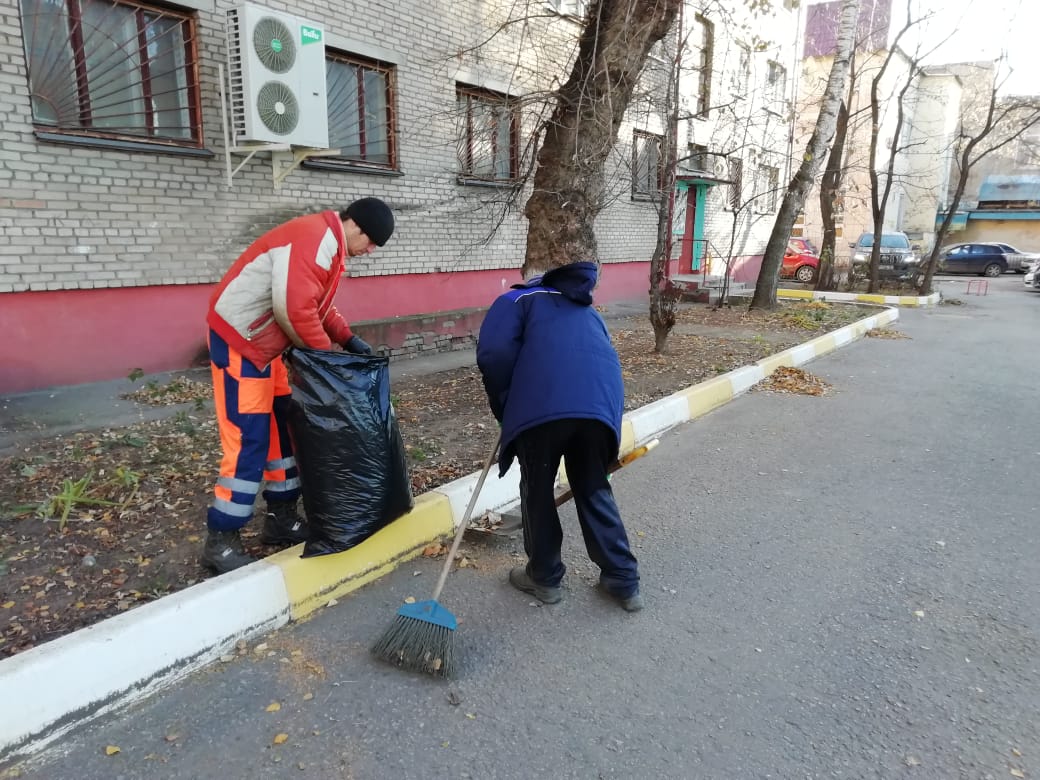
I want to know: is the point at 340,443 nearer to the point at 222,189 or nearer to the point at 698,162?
the point at 222,189

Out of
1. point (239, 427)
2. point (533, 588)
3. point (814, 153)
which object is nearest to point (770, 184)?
point (814, 153)

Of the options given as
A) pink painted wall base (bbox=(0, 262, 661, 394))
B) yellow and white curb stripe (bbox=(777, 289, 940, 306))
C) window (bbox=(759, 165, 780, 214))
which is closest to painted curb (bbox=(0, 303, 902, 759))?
pink painted wall base (bbox=(0, 262, 661, 394))

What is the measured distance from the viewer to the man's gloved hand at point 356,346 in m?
3.27

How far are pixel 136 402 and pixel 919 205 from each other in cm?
4203

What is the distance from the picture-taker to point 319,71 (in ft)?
22.4

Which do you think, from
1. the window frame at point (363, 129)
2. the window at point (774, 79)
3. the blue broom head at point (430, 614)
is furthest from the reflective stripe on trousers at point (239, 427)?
the window at point (774, 79)

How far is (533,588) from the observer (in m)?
3.09

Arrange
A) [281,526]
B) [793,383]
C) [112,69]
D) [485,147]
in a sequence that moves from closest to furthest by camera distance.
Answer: [281,526] < [112,69] < [793,383] < [485,147]

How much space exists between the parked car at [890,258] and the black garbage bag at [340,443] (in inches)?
784

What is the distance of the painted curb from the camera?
2.18m

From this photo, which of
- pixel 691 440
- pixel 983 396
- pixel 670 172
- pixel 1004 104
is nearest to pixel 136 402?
pixel 691 440

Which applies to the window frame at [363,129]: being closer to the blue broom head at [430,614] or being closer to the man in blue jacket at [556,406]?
the man in blue jacket at [556,406]

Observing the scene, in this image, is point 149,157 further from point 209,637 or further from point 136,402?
point 209,637

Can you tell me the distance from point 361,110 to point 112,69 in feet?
9.18
